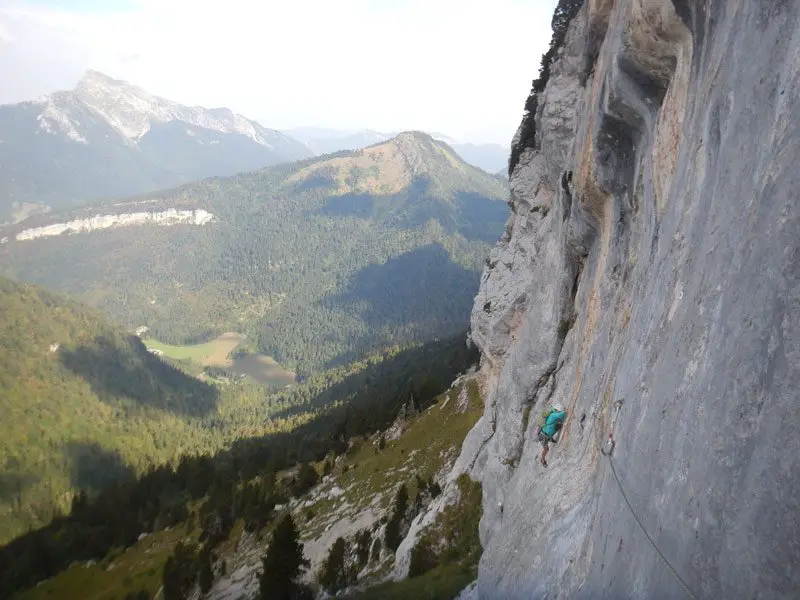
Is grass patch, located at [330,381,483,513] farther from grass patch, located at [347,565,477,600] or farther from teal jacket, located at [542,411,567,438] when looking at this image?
teal jacket, located at [542,411,567,438]

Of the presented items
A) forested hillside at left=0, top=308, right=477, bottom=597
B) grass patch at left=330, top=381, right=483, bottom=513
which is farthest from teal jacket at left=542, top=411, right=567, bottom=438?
forested hillside at left=0, top=308, right=477, bottom=597

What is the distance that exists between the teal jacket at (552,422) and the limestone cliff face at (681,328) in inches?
27.1

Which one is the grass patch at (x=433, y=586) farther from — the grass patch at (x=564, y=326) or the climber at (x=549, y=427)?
the grass patch at (x=564, y=326)

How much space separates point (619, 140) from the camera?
1581cm

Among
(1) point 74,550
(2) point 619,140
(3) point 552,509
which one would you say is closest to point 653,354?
(3) point 552,509

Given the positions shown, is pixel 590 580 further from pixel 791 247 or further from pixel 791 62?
pixel 791 62

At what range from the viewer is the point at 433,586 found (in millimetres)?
25234

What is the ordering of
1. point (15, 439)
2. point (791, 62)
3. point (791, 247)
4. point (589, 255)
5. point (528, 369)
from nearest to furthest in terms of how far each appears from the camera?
point (791, 247) → point (791, 62) → point (589, 255) → point (528, 369) → point (15, 439)

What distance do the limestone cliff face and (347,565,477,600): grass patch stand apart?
4429mm

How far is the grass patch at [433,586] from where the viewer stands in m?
23.9

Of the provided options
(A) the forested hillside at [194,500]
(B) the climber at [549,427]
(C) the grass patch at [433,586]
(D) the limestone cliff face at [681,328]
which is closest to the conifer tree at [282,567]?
(C) the grass patch at [433,586]

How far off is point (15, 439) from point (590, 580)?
226455mm

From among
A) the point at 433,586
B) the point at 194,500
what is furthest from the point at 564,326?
the point at 194,500

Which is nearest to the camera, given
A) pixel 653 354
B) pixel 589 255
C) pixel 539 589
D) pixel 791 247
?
pixel 791 247
